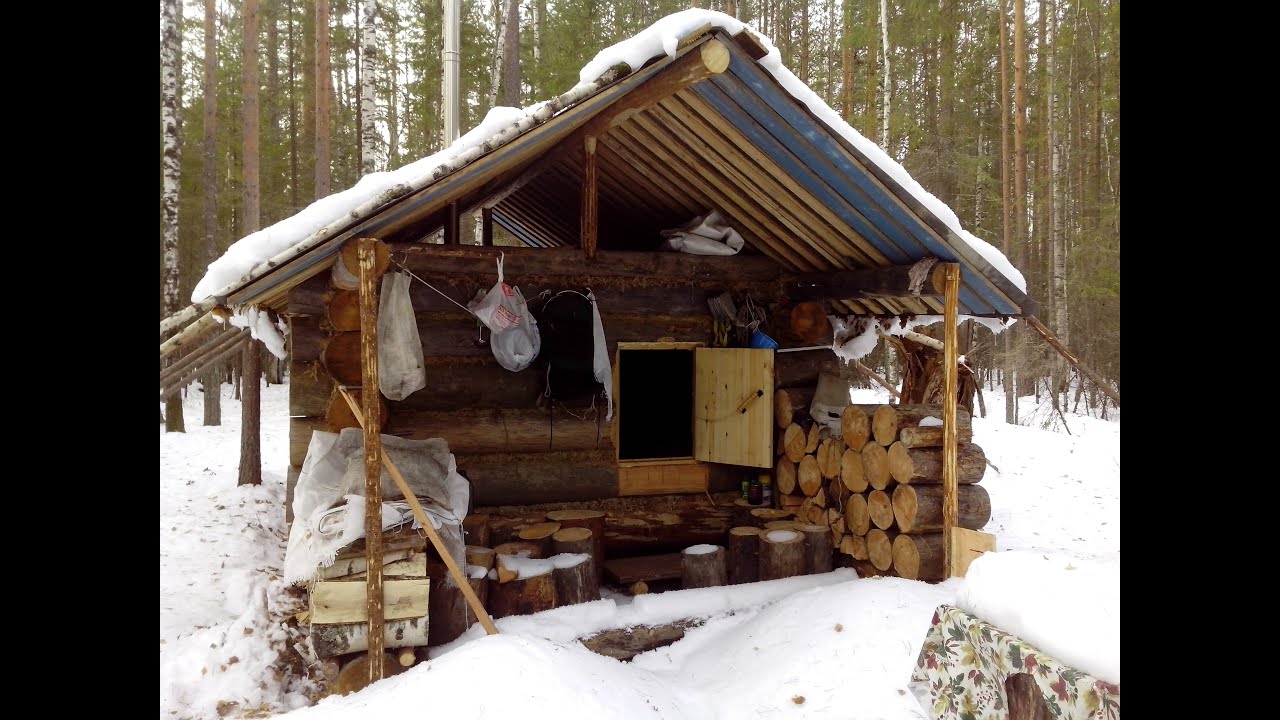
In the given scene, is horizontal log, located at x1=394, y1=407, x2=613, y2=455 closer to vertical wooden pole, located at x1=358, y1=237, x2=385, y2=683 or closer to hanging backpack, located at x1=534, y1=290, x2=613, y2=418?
hanging backpack, located at x1=534, y1=290, x2=613, y2=418

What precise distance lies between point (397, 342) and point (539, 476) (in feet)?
8.28

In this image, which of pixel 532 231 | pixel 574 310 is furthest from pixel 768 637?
pixel 532 231

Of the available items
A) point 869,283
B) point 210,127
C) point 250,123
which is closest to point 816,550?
point 869,283

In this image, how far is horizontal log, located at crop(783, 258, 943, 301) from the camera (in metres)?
6.46

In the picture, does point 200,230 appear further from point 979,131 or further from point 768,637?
point 979,131

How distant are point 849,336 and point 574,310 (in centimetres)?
366

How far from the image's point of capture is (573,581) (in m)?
6.08

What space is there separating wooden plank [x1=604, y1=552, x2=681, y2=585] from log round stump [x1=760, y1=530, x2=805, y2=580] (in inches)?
34.7

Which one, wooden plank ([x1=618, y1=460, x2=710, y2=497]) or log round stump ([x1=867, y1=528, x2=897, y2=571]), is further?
wooden plank ([x1=618, y1=460, x2=710, y2=497])

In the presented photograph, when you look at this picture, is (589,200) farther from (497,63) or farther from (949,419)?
(497,63)

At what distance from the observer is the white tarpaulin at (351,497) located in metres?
5.29

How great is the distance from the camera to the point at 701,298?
318 inches

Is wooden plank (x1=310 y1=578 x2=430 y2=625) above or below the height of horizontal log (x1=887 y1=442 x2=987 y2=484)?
below

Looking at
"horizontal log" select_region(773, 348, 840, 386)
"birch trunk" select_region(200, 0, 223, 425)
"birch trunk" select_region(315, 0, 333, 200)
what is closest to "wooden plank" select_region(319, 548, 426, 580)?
"horizontal log" select_region(773, 348, 840, 386)
